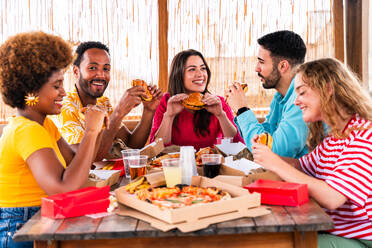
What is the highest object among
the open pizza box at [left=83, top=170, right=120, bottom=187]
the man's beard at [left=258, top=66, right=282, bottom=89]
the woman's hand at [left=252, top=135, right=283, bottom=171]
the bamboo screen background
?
the bamboo screen background

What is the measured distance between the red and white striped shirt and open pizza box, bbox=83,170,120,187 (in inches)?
37.7

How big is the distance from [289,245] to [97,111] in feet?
3.59

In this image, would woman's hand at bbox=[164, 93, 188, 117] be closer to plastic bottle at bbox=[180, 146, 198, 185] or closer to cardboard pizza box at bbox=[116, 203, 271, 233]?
plastic bottle at bbox=[180, 146, 198, 185]

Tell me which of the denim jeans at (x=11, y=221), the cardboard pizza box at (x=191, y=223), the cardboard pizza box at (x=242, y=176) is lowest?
the denim jeans at (x=11, y=221)

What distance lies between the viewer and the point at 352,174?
5.16ft

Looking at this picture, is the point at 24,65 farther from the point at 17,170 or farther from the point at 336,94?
the point at 336,94

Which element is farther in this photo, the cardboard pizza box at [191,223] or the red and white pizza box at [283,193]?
the red and white pizza box at [283,193]

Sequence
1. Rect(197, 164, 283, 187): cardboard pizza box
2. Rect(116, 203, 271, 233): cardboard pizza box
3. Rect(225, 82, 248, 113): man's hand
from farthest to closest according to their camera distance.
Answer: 1. Rect(225, 82, 248, 113): man's hand
2. Rect(197, 164, 283, 187): cardboard pizza box
3. Rect(116, 203, 271, 233): cardboard pizza box

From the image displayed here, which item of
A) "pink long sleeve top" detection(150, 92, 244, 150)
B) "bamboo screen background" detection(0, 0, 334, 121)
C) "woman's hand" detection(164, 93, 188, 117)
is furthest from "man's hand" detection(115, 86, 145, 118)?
"bamboo screen background" detection(0, 0, 334, 121)

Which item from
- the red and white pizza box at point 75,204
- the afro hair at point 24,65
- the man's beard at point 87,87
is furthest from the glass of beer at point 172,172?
the man's beard at point 87,87

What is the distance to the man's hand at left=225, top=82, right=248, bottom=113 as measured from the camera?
272 centimetres

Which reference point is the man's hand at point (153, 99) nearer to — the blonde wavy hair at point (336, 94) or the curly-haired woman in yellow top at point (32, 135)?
the curly-haired woman in yellow top at point (32, 135)

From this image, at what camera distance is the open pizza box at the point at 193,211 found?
126 cm

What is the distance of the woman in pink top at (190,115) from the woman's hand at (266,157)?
1.23 meters
